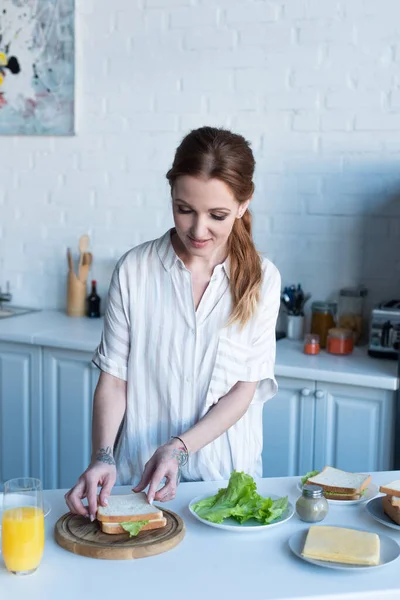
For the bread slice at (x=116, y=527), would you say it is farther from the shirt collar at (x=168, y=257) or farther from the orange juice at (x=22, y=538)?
the shirt collar at (x=168, y=257)

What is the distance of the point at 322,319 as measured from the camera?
A: 3379 mm

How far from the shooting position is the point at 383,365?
3.04 metres

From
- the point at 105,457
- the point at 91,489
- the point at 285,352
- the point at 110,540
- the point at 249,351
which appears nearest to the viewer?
the point at 110,540

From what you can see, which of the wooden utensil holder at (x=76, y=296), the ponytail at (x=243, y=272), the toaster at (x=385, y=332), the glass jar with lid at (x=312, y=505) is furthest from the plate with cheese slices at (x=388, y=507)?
the wooden utensil holder at (x=76, y=296)

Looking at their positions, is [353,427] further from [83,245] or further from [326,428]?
[83,245]

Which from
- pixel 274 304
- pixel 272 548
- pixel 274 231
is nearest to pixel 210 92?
pixel 274 231

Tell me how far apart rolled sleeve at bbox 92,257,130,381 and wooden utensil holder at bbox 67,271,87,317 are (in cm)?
191

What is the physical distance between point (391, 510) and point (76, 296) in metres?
2.52

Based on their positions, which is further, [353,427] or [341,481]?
[353,427]

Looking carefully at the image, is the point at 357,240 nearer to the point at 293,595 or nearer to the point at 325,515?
the point at 325,515

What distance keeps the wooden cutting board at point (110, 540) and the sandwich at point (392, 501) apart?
0.43 m


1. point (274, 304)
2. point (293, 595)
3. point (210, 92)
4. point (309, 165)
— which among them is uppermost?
point (210, 92)

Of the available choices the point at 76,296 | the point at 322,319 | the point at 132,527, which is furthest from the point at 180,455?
the point at 76,296

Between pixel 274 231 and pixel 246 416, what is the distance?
1.61 m
